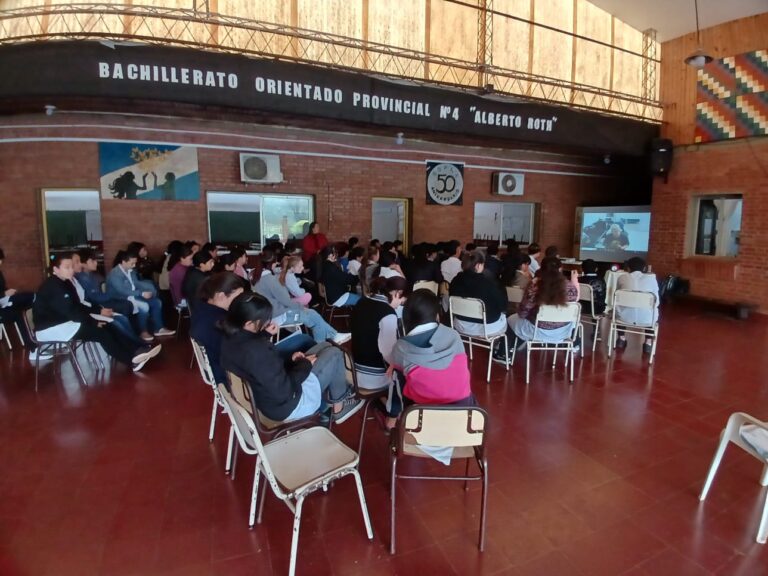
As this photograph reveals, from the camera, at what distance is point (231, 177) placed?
7328 mm

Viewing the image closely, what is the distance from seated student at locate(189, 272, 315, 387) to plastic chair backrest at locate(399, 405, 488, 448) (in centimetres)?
123

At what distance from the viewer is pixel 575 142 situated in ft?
24.7

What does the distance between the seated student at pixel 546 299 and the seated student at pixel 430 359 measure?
6.78 ft

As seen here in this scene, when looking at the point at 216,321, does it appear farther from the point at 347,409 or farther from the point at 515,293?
the point at 515,293

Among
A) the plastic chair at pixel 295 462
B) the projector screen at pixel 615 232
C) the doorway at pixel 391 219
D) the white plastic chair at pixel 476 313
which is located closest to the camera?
the plastic chair at pixel 295 462

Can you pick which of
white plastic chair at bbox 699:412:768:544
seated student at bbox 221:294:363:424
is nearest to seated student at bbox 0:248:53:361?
seated student at bbox 221:294:363:424

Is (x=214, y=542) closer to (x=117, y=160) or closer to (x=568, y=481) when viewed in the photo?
(x=568, y=481)

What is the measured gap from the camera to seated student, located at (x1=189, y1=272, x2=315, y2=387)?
289 centimetres

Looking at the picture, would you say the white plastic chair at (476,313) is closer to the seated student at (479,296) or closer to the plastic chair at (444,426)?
the seated student at (479,296)

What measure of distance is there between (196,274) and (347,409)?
9.14 ft

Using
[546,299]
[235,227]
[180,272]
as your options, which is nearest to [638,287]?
[546,299]

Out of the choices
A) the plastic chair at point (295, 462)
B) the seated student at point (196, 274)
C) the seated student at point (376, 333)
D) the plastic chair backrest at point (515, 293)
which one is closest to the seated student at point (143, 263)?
the seated student at point (196, 274)

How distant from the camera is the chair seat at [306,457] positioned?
194cm

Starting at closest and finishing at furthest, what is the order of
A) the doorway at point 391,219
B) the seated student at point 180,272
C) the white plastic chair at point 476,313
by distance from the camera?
the white plastic chair at point 476,313, the seated student at point 180,272, the doorway at point 391,219
